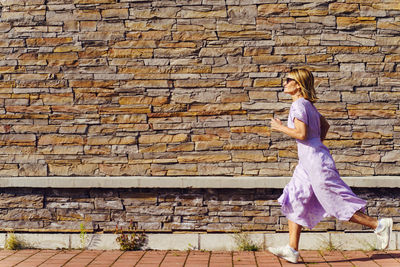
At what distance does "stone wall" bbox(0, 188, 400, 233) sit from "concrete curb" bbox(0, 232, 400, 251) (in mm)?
79

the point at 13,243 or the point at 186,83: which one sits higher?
the point at 186,83

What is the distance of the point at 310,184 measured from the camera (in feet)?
14.6

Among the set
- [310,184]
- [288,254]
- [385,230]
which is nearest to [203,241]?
[288,254]

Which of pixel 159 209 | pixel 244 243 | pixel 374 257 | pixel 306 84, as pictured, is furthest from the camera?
pixel 159 209

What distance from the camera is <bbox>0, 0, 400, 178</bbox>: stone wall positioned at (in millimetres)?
5250

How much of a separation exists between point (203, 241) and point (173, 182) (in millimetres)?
733

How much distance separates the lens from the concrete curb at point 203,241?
508 cm

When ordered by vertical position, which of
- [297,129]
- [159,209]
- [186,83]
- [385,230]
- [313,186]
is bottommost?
[159,209]

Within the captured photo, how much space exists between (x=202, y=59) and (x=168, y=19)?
605 millimetres

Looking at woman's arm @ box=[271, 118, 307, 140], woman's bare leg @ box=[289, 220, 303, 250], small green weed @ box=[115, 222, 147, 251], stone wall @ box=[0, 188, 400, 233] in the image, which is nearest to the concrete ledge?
stone wall @ box=[0, 188, 400, 233]

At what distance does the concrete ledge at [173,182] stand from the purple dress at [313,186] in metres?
0.58

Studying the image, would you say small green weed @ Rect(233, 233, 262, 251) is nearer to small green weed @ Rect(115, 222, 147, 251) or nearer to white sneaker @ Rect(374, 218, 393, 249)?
small green weed @ Rect(115, 222, 147, 251)

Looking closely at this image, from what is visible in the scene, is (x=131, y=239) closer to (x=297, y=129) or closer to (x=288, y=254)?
(x=288, y=254)

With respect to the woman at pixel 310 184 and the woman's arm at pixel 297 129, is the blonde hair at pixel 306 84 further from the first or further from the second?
the woman's arm at pixel 297 129
